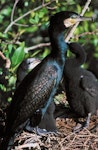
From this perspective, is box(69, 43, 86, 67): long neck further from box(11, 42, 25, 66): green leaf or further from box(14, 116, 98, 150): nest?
box(14, 116, 98, 150): nest

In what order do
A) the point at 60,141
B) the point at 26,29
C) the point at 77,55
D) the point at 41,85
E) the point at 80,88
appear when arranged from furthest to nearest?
1. the point at 26,29
2. the point at 77,55
3. the point at 80,88
4. the point at 60,141
5. the point at 41,85

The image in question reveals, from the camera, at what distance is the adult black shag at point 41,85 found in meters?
4.85

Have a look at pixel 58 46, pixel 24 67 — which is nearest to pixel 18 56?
pixel 24 67

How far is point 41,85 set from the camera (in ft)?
15.9

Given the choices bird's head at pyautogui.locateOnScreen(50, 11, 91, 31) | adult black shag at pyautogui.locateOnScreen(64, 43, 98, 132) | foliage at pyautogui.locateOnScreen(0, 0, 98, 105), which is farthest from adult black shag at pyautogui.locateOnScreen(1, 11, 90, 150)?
foliage at pyautogui.locateOnScreen(0, 0, 98, 105)

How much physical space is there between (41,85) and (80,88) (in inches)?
27.2

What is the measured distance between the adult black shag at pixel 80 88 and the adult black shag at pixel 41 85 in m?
0.54

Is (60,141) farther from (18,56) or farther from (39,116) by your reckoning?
(18,56)

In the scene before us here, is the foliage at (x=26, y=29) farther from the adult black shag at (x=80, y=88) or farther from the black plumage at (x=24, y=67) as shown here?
the adult black shag at (x=80, y=88)

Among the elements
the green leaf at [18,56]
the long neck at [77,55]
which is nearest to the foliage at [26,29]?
the green leaf at [18,56]

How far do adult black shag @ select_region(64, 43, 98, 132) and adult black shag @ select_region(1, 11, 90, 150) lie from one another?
21.2 inches

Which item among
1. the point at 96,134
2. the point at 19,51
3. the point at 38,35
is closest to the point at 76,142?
the point at 96,134

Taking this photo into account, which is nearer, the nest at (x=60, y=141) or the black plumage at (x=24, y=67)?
the nest at (x=60, y=141)

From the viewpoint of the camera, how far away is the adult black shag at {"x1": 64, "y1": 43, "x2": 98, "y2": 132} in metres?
5.46
